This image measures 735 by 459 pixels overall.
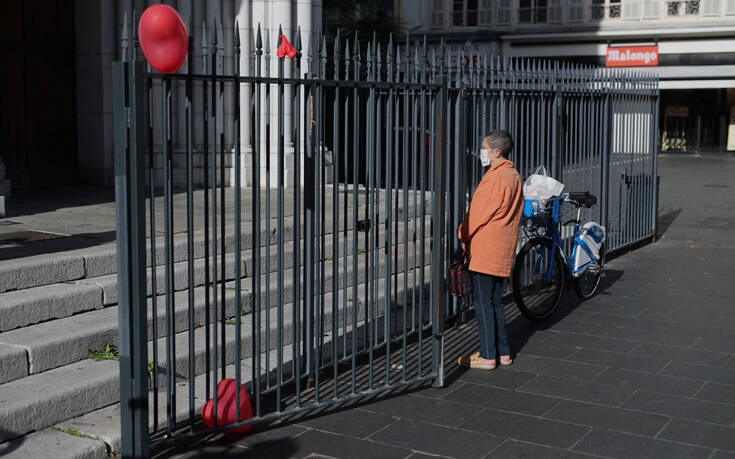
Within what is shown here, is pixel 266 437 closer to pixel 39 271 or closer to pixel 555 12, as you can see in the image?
pixel 39 271

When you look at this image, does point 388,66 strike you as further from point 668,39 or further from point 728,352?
point 668,39

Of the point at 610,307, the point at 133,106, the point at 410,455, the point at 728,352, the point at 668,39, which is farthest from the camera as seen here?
the point at 668,39

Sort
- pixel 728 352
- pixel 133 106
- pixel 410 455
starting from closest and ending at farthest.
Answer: pixel 133 106
pixel 410 455
pixel 728 352

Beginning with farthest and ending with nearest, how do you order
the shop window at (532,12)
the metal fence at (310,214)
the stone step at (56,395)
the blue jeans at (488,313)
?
the shop window at (532,12), the blue jeans at (488,313), the stone step at (56,395), the metal fence at (310,214)

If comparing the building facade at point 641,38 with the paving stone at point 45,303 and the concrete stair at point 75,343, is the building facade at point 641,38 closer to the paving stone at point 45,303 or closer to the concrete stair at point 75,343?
the concrete stair at point 75,343

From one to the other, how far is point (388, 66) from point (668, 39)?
1236 inches

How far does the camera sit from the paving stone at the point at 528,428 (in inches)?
209

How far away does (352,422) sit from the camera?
18.3 feet

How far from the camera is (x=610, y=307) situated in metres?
8.84

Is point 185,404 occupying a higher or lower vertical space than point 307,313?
lower

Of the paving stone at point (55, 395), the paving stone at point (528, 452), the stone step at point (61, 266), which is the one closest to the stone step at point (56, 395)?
the paving stone at point (55, 395)

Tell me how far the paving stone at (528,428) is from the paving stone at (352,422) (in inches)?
20.2

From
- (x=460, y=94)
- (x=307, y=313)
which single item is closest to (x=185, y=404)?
(x=307, y=313)

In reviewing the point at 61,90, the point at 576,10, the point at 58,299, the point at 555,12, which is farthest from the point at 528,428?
the point at 555,12
